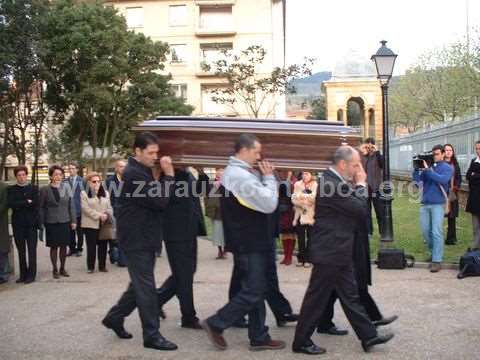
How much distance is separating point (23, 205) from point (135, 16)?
40236 mm

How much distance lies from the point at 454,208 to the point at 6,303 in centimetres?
861

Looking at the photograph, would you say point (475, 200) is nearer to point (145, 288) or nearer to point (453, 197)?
point (453, 197)

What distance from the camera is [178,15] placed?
46906 mm

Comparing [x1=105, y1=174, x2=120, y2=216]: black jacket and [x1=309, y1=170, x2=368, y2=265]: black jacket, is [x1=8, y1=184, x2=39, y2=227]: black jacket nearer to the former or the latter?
[x1=105, y1=174, x2=120, y2=216]: black jacket

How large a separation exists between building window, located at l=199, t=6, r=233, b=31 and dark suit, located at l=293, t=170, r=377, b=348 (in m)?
42.9

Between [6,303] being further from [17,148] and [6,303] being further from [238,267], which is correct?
[17,148]

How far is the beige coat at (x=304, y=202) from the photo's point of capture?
1002 centimetres

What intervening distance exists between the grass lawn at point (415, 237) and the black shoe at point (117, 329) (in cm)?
585

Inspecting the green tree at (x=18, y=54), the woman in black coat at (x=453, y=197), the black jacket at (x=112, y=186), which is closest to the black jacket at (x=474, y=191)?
the woman in black coat at (x=453, y=197)

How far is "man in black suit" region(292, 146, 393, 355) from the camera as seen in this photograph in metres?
5.37

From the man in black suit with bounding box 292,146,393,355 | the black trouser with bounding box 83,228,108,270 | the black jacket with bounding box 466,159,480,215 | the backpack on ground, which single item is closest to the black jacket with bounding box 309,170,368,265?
the man in black suit with bounding box 292,146,393,355

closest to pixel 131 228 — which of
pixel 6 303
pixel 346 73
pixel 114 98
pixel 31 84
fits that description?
pixel 6 303

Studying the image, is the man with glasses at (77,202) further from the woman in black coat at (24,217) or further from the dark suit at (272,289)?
the dark suit at (272,289)

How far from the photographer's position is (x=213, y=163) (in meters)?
6.23
